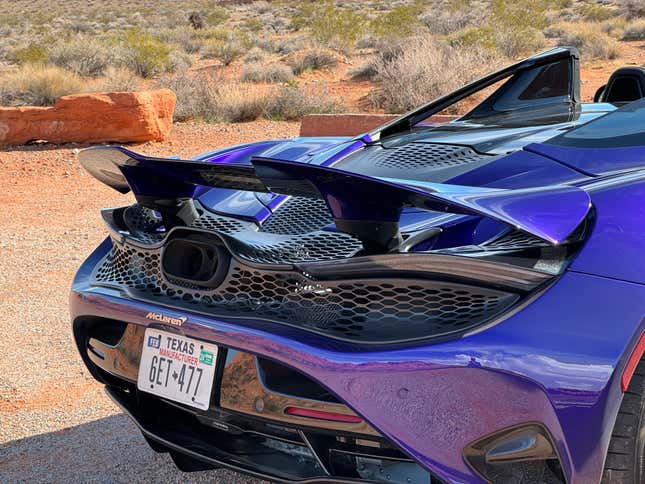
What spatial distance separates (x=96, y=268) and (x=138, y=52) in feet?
62.6

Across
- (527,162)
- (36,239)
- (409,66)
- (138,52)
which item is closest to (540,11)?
(409,66)

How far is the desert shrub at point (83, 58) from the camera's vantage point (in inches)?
746

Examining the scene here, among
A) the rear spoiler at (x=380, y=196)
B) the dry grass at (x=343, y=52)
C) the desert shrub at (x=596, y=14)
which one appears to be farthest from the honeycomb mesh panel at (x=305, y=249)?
the desert shrub at (x=596, y=14)

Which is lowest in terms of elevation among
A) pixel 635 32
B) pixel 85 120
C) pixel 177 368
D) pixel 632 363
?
pixel 635 32

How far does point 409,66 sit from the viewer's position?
1467cm

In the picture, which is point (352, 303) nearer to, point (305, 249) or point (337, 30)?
point (305, 249)

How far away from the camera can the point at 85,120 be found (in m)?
11.6

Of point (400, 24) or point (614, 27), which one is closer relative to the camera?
point (400, 24)

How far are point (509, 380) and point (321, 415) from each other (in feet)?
1.66

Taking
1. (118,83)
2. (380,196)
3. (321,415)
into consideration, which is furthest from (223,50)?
(321,415)

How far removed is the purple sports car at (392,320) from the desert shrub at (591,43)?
68.6 feet

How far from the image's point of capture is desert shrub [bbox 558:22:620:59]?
21.7 metres

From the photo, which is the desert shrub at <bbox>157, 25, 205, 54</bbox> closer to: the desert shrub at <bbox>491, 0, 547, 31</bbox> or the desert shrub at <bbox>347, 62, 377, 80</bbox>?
the desert shrub at <bbox>347, 62, 377, 80</bbox>

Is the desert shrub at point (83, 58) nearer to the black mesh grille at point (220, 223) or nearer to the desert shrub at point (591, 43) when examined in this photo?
the desert shrub at point (591, 43)
